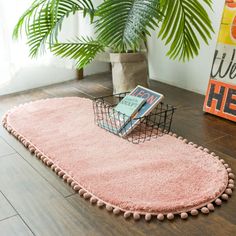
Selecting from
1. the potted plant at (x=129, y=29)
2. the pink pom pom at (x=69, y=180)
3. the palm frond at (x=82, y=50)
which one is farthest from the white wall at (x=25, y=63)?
the pink pom pom at (x=69, y=180)

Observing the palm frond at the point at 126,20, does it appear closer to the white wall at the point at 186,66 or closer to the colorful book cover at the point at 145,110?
the colorful book cover at the point at 145,110

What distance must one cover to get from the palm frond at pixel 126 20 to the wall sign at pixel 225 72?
530 millimetres

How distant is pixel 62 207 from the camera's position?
115 cm

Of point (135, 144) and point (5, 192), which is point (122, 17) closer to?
point (135, 144)

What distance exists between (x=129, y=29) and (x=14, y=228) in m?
0.90

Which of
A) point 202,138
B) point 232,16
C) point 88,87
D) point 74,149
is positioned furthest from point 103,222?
point 88,87

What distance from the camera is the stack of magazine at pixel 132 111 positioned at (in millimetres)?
1607

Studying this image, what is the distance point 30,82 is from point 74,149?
3.51 feet

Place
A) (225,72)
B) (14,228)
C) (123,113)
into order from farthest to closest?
(225,72), (123,113), (14,228)

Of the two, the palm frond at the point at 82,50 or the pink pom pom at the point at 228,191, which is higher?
the palm frond at the point at 82,50

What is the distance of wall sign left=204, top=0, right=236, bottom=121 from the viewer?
5.88ft

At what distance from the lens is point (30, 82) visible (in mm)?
2400

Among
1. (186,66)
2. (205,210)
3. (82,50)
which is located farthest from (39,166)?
(186,66)

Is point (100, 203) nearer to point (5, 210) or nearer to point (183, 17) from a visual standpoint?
point (5, 210)
